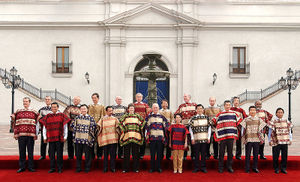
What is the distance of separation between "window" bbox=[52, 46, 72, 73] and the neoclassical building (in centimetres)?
7

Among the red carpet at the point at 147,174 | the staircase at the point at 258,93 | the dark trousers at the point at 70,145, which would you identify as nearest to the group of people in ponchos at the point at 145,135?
the red carpet at the point at 147,174

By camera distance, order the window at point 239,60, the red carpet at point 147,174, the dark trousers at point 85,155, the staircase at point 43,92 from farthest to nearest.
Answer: the window at point 239,60
the staircase at point 43,92
the dark trousers at point 85,155
the red carpet at point 147,174

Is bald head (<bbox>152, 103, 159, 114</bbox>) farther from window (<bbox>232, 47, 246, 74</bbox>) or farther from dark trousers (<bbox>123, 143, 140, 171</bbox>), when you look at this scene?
window (<bbox>232, 47, 246, 74</bbox>)

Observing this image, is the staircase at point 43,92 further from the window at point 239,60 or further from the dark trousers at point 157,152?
the dark trousers at point 157,152

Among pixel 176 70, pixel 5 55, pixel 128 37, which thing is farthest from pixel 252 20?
pixel 5 55

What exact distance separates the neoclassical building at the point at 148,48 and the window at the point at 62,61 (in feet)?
0.22

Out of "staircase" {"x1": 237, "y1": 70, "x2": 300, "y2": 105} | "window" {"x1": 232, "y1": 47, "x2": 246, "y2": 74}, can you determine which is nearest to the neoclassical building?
"window" {"x1": 232, "y1": 47, "x2": 246, "y2": 74}

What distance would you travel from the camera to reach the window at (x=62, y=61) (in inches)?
945

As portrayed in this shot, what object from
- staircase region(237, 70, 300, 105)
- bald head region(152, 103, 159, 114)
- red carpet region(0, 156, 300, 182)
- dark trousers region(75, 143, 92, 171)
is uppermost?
staircase region(237, 70, 300, 105)

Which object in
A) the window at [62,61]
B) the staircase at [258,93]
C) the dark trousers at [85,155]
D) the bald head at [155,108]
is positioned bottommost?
the dark trousers at [85,155]

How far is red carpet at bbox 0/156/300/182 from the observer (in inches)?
309

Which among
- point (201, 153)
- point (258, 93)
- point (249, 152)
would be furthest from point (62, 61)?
point (249, 152)

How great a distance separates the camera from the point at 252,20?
24062mm

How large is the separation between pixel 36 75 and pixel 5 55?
2.50 m
